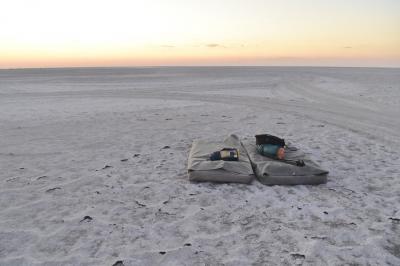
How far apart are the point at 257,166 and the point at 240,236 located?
2.01m

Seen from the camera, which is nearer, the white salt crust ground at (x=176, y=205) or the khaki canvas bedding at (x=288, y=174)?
the white salt crust ground at (x=176, y=205)

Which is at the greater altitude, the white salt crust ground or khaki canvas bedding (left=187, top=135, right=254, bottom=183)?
khaki canvas bedding (left=187, top=135, right=254, bottom=183)

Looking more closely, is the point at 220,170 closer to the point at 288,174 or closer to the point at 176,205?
the point at 176,205

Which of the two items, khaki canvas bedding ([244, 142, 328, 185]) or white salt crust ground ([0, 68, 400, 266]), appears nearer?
white salt crust ground ([0, 68, 400, 266])

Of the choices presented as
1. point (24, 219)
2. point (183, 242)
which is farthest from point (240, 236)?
point (24, 219)

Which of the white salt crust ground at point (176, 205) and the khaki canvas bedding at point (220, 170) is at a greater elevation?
the khaki canvas bedding at point (220, 170)

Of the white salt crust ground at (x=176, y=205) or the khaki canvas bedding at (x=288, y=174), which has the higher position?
the khaki canvas bedding at (x=288, y=174)

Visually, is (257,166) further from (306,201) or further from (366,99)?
(366,99)

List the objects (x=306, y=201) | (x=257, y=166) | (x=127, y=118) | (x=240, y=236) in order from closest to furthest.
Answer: (x=240, y=236) → (x=306, y=201) → (x=257, y=166) → (x=127, y=118)

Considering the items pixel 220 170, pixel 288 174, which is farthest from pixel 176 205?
pixel 288 174

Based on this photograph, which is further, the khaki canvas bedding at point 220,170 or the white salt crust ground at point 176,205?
the khaki canvas bedding at point 220,170

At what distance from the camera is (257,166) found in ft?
19.6

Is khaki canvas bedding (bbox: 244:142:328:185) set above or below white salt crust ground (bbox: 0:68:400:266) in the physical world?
above

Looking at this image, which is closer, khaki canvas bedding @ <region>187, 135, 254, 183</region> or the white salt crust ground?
the white salt crust ground
